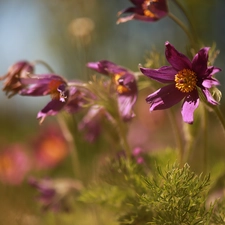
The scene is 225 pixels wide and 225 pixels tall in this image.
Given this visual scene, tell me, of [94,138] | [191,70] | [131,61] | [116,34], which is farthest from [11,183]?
[131,61]

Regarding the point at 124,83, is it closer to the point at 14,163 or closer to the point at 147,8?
the point at 147,8

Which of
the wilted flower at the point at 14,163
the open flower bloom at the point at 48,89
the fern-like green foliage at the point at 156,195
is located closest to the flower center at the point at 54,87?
the open flower bloom at the point at 48,89

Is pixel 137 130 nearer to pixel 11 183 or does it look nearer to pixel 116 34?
pixel 11 183

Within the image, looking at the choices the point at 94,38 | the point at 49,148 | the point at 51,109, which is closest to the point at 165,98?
the point at 51,109

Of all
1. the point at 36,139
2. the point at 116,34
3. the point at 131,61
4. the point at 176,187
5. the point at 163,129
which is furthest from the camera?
the point at 131,61

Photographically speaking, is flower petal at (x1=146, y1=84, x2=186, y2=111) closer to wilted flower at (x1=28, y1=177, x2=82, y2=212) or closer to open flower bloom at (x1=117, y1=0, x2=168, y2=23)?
open flower bloom at (x1=117, y1=0, x2=168, y2=23)

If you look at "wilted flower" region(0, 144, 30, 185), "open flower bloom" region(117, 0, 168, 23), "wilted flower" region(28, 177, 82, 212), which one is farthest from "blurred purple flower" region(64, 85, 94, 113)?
"wilted flower" region(0, 144, 30, 185)

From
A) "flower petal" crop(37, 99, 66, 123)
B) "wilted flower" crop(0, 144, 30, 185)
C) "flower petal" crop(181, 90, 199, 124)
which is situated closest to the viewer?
"flower petal" crop(181, 90, 199, 124)
